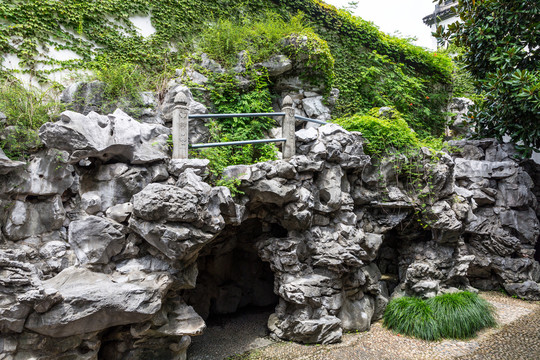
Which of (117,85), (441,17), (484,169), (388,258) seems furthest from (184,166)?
(441,17)

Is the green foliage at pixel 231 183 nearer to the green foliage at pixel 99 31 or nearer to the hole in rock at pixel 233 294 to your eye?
the hole in rock at pixel 233 294

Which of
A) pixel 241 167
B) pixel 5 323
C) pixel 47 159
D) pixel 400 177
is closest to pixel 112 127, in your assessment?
pixel 47 159

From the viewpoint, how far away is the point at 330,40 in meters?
13.0

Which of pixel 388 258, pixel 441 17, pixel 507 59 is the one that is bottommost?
pixel 388 258

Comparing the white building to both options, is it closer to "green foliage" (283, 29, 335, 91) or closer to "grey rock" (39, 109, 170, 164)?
"green foliage" (283, 29, 335, 91)

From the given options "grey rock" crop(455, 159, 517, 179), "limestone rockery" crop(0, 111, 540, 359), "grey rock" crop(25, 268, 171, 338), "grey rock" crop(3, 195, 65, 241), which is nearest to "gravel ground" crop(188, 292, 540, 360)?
"limestone rockery" crop(0, 111, 540, 359)

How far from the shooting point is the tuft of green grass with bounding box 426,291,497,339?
7.30m

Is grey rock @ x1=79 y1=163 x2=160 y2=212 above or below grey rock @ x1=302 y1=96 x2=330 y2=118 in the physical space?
below

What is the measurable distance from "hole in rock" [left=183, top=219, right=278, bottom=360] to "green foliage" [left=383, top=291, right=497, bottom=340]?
3133 mm

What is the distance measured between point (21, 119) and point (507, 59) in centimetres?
1245

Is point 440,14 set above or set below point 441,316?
above

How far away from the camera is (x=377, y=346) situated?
22.8ft

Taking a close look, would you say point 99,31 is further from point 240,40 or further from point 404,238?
point 404,238

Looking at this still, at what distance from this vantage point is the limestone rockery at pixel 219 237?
4797 mm
